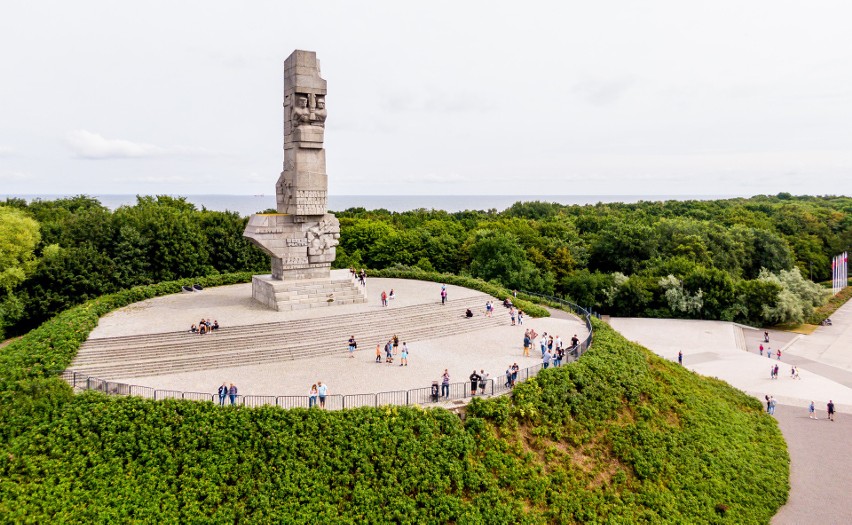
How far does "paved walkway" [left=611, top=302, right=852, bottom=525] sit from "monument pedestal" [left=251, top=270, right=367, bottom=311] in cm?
2036

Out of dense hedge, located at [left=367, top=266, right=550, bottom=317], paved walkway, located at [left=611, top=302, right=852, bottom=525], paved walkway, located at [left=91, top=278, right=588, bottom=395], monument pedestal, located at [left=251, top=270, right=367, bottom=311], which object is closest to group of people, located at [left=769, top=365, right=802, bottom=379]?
paved walkway, located at [left=611, top=302, right=852, bottom=525]

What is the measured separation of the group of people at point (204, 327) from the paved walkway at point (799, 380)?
22160 millimetres

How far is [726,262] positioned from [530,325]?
40810 millimetres

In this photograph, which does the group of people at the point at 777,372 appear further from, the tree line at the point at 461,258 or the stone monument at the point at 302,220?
the stone monument at the point at 302,220

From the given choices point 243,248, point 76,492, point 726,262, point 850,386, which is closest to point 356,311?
point 76,492

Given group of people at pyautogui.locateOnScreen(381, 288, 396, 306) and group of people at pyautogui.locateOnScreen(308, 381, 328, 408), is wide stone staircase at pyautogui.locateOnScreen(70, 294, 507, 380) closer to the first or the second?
group of people at pyautogui.locateOnScreen(381, 288, 396, 306)

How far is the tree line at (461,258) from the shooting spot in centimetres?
3216

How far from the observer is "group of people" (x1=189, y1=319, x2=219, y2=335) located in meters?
22.2

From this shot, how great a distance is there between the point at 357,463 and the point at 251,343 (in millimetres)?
9283

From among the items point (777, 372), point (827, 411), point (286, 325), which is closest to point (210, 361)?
point (286, 325)

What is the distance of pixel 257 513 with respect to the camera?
1350 cm

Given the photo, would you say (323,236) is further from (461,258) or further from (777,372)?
(461,258)

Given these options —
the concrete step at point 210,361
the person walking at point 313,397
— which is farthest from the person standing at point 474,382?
the concrete step at point 210,361

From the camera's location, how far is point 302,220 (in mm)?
27891
